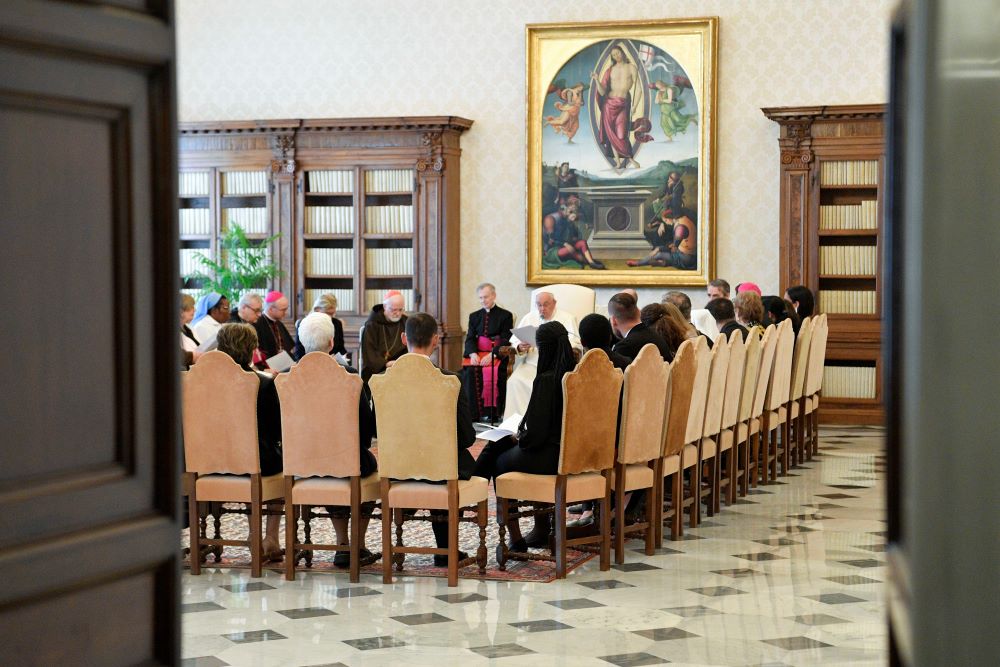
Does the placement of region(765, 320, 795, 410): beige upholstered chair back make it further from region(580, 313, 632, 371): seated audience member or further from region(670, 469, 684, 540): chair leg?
region(580, 313, 632, 371): seated audience member

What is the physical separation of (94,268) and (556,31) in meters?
12.1

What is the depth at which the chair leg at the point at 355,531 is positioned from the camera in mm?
6152

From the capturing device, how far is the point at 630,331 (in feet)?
25.9

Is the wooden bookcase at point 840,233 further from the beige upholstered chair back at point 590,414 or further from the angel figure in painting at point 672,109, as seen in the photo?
the beige upholstered chair back at point 590,414

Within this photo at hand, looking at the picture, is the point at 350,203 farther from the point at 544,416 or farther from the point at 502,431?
the point at 544,416

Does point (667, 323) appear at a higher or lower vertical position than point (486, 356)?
higher

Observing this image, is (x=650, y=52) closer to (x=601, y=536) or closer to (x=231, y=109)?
(x=231, y=109)

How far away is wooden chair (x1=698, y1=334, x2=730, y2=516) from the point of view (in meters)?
7.78

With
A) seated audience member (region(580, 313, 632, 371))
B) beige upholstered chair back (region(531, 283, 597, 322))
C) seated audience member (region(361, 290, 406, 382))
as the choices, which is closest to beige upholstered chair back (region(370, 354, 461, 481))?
seated audience member (region(580, 313, 632, 371))

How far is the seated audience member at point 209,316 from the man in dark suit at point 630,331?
377 cm

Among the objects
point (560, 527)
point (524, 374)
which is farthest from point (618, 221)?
point (560, 527)

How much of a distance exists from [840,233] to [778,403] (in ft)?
11.6

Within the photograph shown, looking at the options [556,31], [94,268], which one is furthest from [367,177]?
[94,268]

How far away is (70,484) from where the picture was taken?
189 cm
